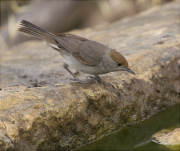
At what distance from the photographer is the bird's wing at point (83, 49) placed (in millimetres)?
4645

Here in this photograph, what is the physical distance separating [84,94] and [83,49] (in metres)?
0.96

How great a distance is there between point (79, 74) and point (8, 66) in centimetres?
203

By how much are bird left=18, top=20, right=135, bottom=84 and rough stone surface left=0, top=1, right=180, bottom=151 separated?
0.29 meters

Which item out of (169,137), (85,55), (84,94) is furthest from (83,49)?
(169,137)

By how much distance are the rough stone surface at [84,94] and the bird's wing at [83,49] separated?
456 millimetres

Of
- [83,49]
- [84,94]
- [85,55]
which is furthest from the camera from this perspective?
[83,49]

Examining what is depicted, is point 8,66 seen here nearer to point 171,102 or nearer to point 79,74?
point 79,74

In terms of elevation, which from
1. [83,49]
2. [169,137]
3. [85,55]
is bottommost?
[169,137]

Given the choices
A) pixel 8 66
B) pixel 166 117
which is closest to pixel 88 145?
pixel 166 117

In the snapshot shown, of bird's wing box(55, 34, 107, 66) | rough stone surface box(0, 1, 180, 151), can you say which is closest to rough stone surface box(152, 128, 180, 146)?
rough stone surface box(0, 1, 180, 151)

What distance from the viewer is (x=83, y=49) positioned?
15.8ft

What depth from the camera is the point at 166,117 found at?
204 inches

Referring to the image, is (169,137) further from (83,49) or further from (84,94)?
(83,49)

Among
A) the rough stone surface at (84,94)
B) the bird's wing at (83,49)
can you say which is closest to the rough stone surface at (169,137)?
the rough stone surface at (84,94)
